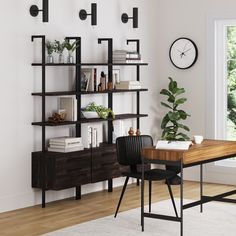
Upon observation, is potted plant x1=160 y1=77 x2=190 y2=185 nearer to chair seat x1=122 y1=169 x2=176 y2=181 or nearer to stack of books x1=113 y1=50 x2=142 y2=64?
stack of books x1=113 y1=50 x2=142 y2=64

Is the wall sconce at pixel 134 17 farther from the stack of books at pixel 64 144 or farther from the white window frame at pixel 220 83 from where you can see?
the stack of books at pixel 64 144

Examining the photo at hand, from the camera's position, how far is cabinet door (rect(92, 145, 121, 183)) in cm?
802

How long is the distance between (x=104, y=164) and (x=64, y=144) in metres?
0.79

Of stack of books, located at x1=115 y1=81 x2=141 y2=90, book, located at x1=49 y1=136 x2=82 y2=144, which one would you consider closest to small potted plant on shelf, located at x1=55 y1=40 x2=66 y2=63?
book, located at x1=49 y1=136 x2=82 y2=144

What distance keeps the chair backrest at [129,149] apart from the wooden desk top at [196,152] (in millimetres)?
664

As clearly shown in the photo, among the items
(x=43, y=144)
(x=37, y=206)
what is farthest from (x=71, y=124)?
(x=37, y=206)

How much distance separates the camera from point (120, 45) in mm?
9008

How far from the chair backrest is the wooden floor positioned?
2.19 ft

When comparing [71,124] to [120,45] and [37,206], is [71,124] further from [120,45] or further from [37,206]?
[120,45]

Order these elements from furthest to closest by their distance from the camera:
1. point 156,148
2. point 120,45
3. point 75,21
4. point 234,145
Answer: point 120,45
point 75,21
point 234,145
point 156,148

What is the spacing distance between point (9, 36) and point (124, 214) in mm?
2308

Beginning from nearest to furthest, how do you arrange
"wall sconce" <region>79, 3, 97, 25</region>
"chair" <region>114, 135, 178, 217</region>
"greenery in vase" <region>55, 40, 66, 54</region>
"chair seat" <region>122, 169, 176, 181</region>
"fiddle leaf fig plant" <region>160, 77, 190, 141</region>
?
"chair seat" <region>122, 169, 176, 181</region>, "chair" <region>114, 135, 178, 217</region>, "greenery in vase" <region>55, 40, 66, 54</region>, "wall sconce" <region>79, 3, 97, 25</region>, "fiddle leaf fig plant" <region>160, 77, 190, 141</region>

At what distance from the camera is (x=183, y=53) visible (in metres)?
9.38

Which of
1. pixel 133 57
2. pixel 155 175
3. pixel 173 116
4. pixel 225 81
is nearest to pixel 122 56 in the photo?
pixel 133 57
